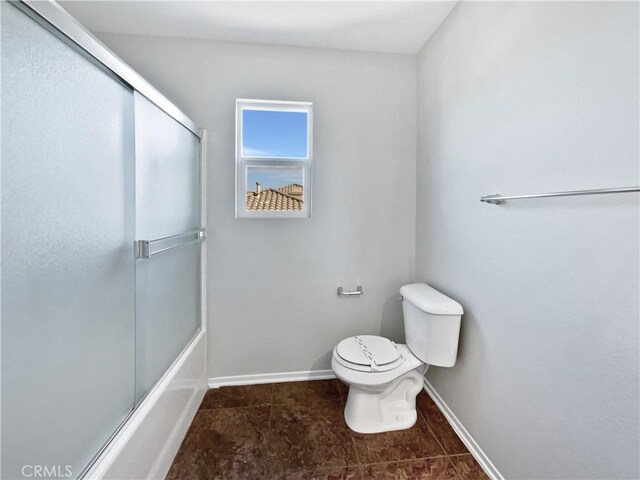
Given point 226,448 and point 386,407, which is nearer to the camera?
point 226,448

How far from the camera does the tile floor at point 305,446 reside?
49.5 inches

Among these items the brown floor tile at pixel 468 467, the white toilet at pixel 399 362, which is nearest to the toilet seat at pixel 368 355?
the white toilet at pixel 399 362

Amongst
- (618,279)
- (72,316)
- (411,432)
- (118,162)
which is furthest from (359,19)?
(411,432)

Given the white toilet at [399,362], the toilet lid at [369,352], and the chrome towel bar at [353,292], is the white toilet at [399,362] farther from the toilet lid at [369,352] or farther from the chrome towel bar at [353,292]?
the chrome towel bar at [353,292]

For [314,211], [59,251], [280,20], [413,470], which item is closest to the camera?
[59,251]

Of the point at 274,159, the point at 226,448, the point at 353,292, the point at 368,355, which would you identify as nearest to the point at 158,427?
the point at 226,448

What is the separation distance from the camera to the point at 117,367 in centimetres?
100

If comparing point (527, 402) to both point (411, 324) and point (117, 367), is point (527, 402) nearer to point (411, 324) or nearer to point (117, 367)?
point (411, 324)

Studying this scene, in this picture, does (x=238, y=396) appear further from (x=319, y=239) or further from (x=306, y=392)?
(x=319, y=239)

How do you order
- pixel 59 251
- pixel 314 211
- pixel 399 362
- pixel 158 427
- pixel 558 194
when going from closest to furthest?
1. pixel 59 251
2. pixel 558 194
3. pixel 158 427
4. pixel 399 362
5. pixel 314 211

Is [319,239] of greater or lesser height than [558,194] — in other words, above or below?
below

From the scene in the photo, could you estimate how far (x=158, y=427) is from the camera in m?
1.17

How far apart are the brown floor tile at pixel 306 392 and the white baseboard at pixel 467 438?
62 cm

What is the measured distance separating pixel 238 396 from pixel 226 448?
409mm
